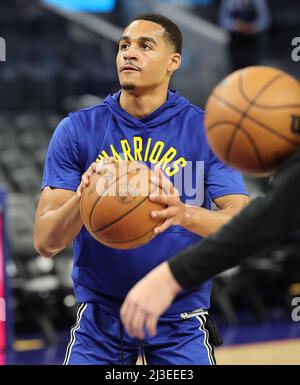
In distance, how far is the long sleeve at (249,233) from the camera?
2248 mm

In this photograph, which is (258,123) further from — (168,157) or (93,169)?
(168,157)

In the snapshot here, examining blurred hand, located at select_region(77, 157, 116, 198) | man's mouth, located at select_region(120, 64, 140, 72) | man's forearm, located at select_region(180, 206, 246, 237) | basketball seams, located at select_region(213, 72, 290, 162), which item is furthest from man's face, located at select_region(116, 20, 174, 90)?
basketball seams, located at select_region(213, 72, 290, 162)

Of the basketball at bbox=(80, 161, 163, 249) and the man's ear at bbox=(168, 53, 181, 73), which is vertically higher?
the man's ear at bbox=(168, 53, 181, 73)

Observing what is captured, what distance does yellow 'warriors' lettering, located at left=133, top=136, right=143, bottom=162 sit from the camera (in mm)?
3418

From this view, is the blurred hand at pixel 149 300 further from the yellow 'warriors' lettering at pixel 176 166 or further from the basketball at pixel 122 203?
the yellow 'warriors' lettering at pixel 176 166

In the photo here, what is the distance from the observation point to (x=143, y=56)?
11.4ft

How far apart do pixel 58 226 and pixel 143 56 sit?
79 cm

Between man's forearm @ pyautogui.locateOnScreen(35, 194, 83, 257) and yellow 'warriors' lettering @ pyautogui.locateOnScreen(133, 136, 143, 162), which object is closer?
man's forearm @ pyautogui.locateOnScreen(35, 194, 83, 257)

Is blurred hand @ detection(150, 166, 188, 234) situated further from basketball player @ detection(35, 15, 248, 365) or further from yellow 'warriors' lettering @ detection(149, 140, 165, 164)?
yellow 'warriors' lettering @ detection(149, 140, 165, 164)

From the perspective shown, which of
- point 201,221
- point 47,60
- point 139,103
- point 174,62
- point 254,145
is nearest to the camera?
point 254,145

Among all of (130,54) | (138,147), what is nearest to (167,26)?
(130,54)

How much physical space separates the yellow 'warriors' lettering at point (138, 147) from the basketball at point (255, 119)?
2.20ft

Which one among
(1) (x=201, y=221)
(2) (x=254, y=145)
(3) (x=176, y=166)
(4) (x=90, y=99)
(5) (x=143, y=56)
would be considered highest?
(5) (x=143, y=56)

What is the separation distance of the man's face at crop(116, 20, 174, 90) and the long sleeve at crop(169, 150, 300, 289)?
4.17 ft
